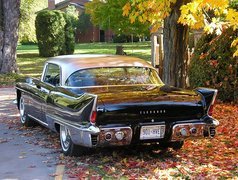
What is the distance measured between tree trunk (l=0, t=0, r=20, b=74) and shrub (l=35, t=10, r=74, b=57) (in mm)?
10832

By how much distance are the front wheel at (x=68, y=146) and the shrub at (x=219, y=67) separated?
5103 millimetres

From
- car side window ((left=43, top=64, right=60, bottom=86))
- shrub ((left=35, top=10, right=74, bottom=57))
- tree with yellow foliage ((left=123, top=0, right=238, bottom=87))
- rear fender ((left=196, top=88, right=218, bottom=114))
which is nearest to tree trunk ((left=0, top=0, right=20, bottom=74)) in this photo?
shrub ((left=35, top=10, right=74, bottom=57))

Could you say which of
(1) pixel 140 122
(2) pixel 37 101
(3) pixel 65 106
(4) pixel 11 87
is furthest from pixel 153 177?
(4) pixel 11 87

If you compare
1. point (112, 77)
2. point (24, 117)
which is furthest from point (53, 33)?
point (112, 77)

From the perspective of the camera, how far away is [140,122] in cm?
608

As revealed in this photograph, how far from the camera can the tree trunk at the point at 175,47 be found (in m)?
9.66

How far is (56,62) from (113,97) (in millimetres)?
2237

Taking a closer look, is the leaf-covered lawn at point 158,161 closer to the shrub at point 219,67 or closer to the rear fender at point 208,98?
the rear fender at point 208,98

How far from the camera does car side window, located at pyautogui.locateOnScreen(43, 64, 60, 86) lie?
7746 mm

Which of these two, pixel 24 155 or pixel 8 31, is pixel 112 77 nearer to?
pixel 24 155

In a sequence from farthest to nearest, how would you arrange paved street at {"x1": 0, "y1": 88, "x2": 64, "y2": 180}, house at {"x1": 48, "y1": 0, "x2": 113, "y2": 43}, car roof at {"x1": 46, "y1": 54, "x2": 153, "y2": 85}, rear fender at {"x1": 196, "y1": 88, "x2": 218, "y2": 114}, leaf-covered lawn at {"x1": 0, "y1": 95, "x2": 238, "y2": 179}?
house at {"x1": 48, "y1": 0, "x2": 113, "y2": 43}, car roof at {"x1": 46, "y1": 54, "x2": 153, "y2": 85}, rear fender at {"x1": 196, "y1": 88, "x2": 218, "y2": 114}, paved street at {"x1": 0, "y1": 88, "x2": 64, "y2": 180}, leaf-covered lawn at {"x1": 0, "y1": 95, "x2": 238, "y2": 179}

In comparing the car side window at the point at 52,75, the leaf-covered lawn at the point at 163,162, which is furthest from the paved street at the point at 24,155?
the car side window at the point at 52,75

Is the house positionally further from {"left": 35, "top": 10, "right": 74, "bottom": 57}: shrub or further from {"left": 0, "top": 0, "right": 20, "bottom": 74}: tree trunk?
{"left": 0, "top": 0, "right": 20, "bottom": 74}: tree trunk

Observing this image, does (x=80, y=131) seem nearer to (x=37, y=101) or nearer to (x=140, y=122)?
(x=140, y=122)
